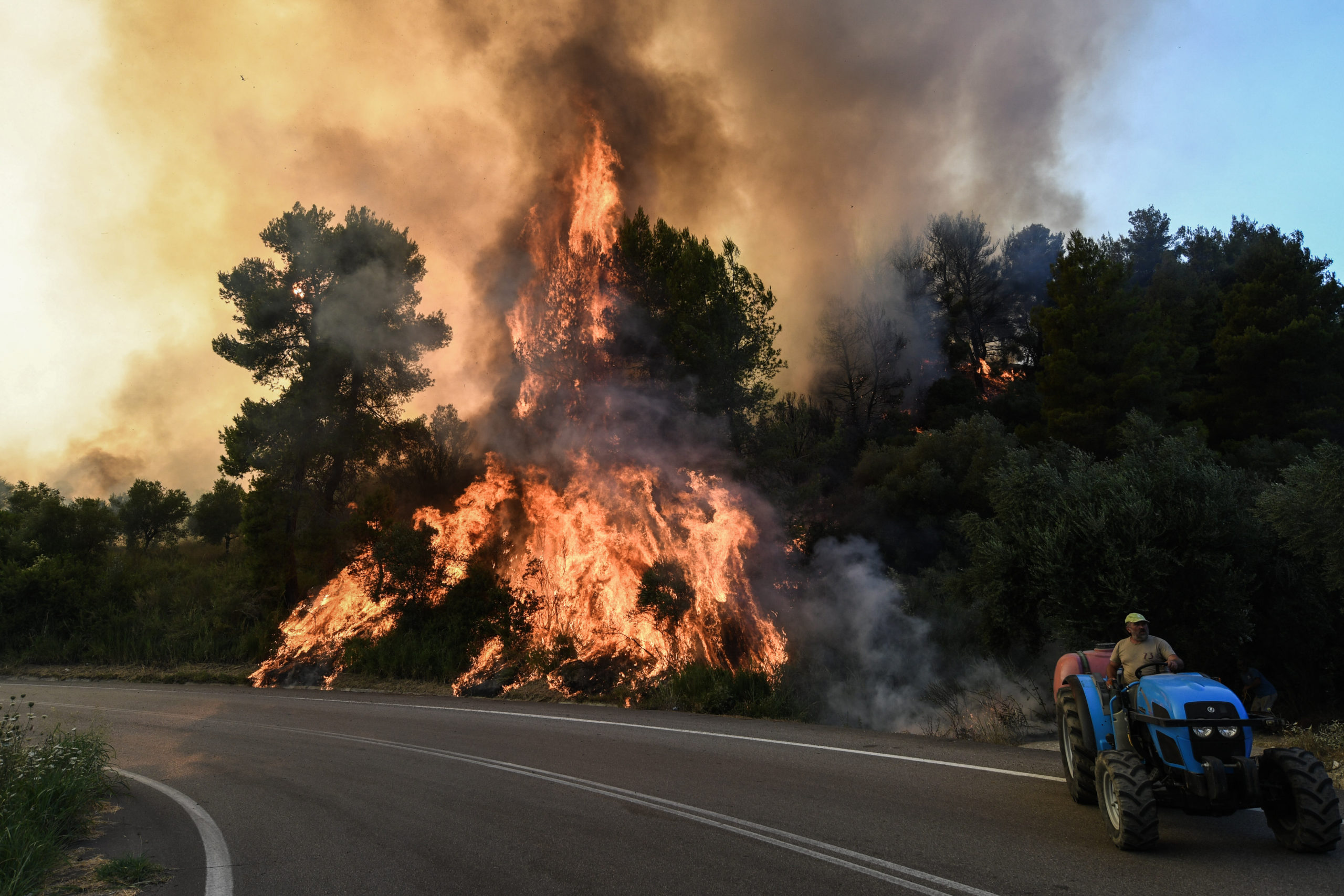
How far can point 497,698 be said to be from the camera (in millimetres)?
19062

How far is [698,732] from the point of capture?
12.2 meters

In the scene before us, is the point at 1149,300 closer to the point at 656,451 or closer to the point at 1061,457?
the point at 1061,457

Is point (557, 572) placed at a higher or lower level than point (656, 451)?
lower

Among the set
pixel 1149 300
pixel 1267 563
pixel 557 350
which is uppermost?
pixel 1149 300

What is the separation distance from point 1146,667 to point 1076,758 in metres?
1.16

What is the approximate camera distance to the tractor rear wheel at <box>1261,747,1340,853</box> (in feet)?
18.0

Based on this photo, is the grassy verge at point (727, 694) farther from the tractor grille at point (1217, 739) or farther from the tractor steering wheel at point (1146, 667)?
the tractor grille at point (1217, 739)

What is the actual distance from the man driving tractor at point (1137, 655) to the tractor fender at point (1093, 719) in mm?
280

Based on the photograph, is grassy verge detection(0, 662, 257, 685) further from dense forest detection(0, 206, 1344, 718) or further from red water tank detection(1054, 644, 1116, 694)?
red water tank detection(1054, 644, 1116, 694)

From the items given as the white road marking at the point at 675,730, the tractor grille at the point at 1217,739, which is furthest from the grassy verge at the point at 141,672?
the tractor grille at the point at 1217,739

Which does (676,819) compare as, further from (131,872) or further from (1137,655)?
(131,872)

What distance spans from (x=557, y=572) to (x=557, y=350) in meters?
6.78

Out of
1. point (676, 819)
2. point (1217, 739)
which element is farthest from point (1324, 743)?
Result: point (676, 819)

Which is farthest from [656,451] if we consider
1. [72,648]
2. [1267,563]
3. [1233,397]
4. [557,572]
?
[1233,397]
